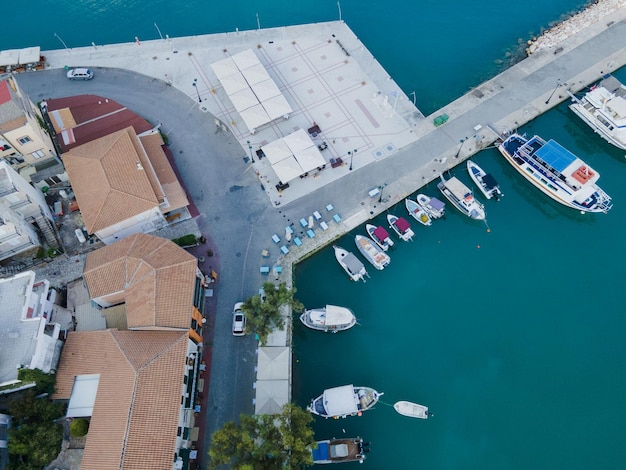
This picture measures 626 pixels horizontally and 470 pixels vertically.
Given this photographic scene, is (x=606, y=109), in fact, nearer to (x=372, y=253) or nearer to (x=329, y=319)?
(x=372, y=253)

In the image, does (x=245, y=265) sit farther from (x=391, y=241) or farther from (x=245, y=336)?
(x=391, y=241)

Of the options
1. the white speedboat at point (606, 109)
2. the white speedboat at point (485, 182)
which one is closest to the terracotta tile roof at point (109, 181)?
the white speedboat at point (485, 182)

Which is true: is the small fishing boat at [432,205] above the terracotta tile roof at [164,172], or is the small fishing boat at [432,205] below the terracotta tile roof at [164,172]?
below

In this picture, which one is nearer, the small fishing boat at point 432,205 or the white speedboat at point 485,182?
the small fishing boat at point 432,205

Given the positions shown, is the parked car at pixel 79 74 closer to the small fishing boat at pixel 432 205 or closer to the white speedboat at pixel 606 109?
the small fishing boat at pixel 432 205

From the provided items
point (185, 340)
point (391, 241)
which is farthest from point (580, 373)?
point (185, 340)
